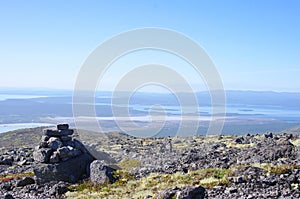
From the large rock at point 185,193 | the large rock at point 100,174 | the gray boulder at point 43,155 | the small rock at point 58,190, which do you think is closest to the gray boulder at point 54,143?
the gray boulder at point 43,155

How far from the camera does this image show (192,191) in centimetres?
1722

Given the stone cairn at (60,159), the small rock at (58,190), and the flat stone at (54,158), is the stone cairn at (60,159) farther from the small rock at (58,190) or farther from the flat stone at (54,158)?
the small rock at (58,190)

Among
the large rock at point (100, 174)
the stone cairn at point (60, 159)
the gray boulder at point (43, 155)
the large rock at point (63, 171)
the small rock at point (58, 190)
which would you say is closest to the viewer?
the small rock at point (58, 190)

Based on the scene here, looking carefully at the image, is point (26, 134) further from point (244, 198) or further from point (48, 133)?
point (244, 198)

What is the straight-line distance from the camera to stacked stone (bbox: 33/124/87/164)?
98.4 feet

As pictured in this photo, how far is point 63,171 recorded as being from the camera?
29.5m

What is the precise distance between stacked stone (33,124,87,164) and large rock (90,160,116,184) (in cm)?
302

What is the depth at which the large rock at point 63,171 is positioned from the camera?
28750 millimetres

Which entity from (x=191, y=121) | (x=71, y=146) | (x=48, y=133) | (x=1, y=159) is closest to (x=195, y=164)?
(x=71, y=146)

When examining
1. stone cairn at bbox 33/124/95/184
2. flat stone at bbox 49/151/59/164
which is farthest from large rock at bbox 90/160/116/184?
flat stone at bbox 49/151/59/164

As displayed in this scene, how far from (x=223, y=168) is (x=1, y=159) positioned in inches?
1249

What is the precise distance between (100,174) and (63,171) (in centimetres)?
355

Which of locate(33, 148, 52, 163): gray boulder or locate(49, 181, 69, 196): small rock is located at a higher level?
locate(33, 148, 52, 163): gray boulder

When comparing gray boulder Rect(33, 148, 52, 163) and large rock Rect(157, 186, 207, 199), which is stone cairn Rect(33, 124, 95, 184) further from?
large rock Rect(157, 186, 207, 199)
